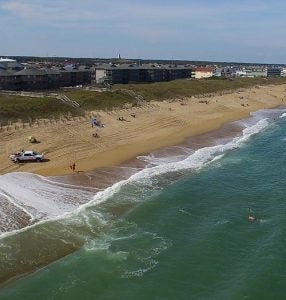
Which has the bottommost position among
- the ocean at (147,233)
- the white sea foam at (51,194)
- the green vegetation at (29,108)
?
the ocean at (147,233)

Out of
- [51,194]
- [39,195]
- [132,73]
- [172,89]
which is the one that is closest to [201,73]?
[132,73]

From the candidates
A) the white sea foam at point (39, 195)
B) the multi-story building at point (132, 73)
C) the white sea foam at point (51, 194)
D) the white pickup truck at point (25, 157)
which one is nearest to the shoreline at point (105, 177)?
the white sea foam at point (51, 194)

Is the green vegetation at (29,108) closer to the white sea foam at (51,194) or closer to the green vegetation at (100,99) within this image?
the green vegetation at (100,99)

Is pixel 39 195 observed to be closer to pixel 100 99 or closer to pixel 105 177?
pixel 105 177

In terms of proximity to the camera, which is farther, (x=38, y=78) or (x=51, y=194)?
(x=38, y=78)

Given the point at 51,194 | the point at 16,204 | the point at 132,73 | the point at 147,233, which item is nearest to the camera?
the point at 147,233

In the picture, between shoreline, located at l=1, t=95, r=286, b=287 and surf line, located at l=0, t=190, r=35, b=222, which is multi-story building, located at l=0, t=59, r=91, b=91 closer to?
shoreline, located at l=1, t=95, r=286, b=287
